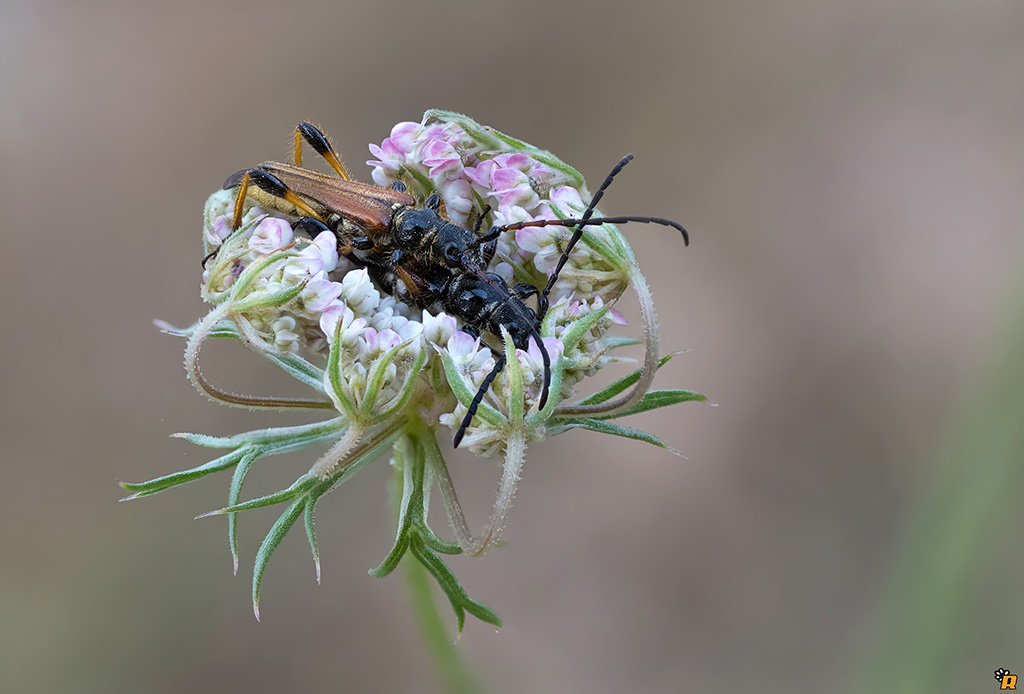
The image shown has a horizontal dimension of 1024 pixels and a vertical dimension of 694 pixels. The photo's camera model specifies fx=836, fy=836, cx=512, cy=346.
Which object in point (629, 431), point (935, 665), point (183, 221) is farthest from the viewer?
point (183, 221)

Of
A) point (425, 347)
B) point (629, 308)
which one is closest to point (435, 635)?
point (425, 347)

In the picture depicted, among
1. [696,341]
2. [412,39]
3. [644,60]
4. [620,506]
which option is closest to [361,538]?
[620,506]

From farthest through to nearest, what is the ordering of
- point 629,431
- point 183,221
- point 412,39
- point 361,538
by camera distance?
1. point 412,39
2. point 183,221
3. point 361,538
4. point 629,431

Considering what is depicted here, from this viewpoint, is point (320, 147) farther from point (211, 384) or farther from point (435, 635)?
point (435, 635)

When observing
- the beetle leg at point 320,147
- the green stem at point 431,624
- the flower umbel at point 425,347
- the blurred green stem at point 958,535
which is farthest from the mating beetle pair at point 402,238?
the blurred green stem at point 958,535

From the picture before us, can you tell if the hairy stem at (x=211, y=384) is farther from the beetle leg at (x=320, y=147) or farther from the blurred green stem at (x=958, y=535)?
the blurred green stem at (x=958, y=535)

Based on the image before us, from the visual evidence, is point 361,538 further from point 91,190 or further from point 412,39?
point 412,39
